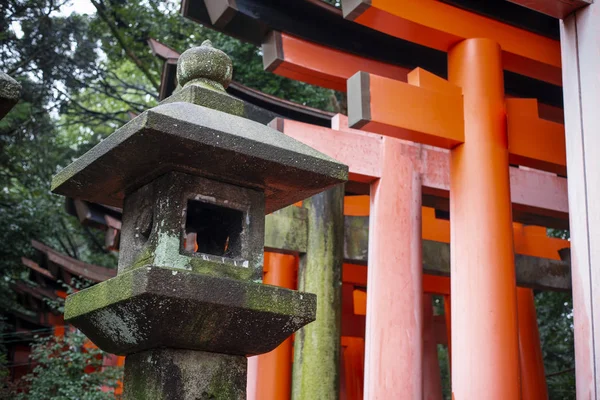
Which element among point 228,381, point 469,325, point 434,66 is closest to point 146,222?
point 228,381

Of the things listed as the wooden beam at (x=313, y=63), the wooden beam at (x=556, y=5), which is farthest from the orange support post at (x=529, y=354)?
the wooden beam at (x=556, y=5)

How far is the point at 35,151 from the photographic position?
1522cm

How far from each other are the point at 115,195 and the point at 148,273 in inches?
40.5

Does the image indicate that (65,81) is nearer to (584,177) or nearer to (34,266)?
(34,266)

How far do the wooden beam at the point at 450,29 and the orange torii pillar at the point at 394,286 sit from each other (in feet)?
4.27

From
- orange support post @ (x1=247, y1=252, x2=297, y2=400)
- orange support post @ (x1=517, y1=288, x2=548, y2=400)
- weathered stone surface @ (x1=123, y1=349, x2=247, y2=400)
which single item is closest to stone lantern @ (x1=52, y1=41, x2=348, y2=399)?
weathered stone surface @ (x1=123, y1=349, x2=247, y2=400)

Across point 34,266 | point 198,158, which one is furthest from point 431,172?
point 34,266

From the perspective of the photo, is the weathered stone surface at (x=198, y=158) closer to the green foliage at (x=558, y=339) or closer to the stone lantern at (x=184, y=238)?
the stone lantern at (x=184, y=238)

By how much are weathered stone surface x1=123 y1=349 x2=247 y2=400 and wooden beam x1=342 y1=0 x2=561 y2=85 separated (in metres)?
3.17

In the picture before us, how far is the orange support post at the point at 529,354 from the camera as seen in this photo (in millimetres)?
9531

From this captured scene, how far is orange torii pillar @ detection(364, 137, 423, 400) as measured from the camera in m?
6.25

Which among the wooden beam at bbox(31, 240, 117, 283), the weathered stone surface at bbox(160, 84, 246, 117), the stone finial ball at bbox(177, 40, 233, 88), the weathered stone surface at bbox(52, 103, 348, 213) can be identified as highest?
the wooden beam at bbox(31, 240, 117, 283)

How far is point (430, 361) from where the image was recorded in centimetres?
1171

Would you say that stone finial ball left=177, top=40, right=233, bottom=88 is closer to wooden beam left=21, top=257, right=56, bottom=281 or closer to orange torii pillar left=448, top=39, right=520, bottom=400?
orange torii pillar left=448, top=39, right=520, bottom=400
